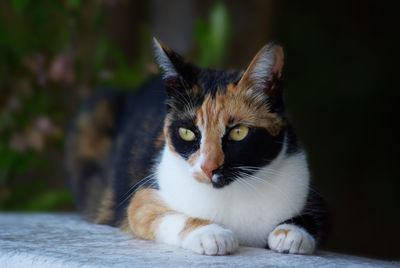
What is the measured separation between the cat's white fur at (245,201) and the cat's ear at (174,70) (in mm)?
237

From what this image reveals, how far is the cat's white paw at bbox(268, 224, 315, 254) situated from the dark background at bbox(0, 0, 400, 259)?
1.74 m

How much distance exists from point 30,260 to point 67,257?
0.35ft

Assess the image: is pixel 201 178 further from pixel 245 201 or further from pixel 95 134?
pixel 95 134

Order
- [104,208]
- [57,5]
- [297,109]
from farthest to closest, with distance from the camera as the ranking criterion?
[297,109]
[57,5]
[104,208]

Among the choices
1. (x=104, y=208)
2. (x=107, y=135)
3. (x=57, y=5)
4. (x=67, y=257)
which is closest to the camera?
(x=67, y=257)

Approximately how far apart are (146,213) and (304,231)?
560 millimetres

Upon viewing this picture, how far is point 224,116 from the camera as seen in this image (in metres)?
1.61

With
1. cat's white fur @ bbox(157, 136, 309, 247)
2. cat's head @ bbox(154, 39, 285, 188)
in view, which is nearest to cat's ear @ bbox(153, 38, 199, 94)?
cat's head @ bbox(154, 39, 285, 188)

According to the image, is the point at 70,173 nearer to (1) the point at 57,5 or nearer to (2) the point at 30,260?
(1) the point at 57,5

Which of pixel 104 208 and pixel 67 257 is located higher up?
pixel 104 208

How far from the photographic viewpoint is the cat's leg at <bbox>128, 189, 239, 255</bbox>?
1.49 metres

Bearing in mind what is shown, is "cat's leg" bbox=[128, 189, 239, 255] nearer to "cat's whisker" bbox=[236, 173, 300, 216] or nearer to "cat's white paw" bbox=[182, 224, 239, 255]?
"cat's white paw" bbox=[182, 224, 239, 255]

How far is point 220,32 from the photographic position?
10.5 ft

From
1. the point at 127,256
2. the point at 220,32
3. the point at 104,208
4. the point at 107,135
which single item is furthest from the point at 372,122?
the point at 127,256
